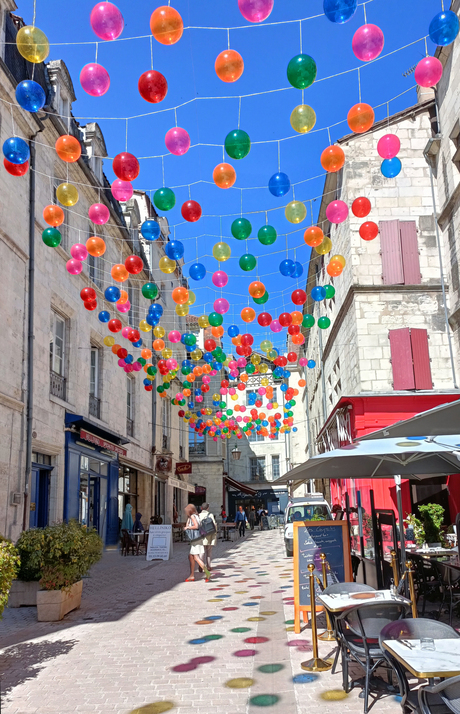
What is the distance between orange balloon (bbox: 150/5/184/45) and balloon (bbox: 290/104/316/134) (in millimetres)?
1860

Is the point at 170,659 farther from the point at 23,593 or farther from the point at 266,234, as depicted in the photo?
the point at 266,234

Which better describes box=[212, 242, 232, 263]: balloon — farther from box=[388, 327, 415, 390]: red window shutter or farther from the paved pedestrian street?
box=[388, 327, 415, 390]: red window shutter

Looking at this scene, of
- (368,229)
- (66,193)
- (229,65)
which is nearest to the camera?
(229,65)

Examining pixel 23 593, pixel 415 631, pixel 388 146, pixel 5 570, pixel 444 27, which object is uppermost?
pixel 444 27

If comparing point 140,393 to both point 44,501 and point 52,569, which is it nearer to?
point 44,501

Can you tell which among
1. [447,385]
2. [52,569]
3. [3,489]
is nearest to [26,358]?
[3,489]

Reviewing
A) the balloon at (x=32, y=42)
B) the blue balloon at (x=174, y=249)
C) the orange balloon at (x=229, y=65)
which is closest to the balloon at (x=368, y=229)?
the blue balloon at (x=174, y=249)

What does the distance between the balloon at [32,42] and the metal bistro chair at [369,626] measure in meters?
6.31

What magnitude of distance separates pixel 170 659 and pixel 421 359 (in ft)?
37.9

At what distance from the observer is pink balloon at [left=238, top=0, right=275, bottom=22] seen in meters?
5.64

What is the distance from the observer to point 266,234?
9.76 metres

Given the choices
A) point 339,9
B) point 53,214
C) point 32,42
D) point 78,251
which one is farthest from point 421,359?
point 32,42

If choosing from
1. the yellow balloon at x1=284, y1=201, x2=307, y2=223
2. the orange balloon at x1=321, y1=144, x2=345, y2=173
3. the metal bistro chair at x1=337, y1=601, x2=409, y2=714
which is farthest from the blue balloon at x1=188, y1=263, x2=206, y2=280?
the metal bistro chair at x1=337, y1=601, x2=409, y2=714

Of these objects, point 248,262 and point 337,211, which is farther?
point 248,262
